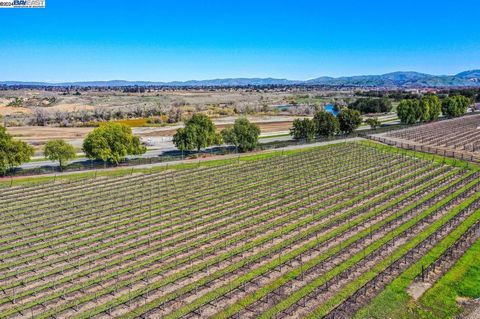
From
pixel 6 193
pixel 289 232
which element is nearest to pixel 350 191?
pixel 289 232

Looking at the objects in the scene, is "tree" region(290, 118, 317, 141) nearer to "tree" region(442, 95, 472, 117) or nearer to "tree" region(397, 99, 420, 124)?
"tree" region(397, 99, 420, 124)

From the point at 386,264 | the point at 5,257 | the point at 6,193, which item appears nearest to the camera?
the point at 386,264

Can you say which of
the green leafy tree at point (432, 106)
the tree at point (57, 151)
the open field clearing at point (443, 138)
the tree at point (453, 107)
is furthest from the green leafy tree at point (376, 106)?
the tree at point (57, 151)

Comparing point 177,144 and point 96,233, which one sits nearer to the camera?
point 96,233

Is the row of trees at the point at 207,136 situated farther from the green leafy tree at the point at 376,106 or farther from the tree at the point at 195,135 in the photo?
the green leafy tree at the point at 376,106

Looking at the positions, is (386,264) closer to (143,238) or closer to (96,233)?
(143,238)

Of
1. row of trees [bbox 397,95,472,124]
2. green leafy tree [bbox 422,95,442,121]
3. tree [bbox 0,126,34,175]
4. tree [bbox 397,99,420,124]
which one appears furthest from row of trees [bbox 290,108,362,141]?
tree [bbox 0,126,34,175]
